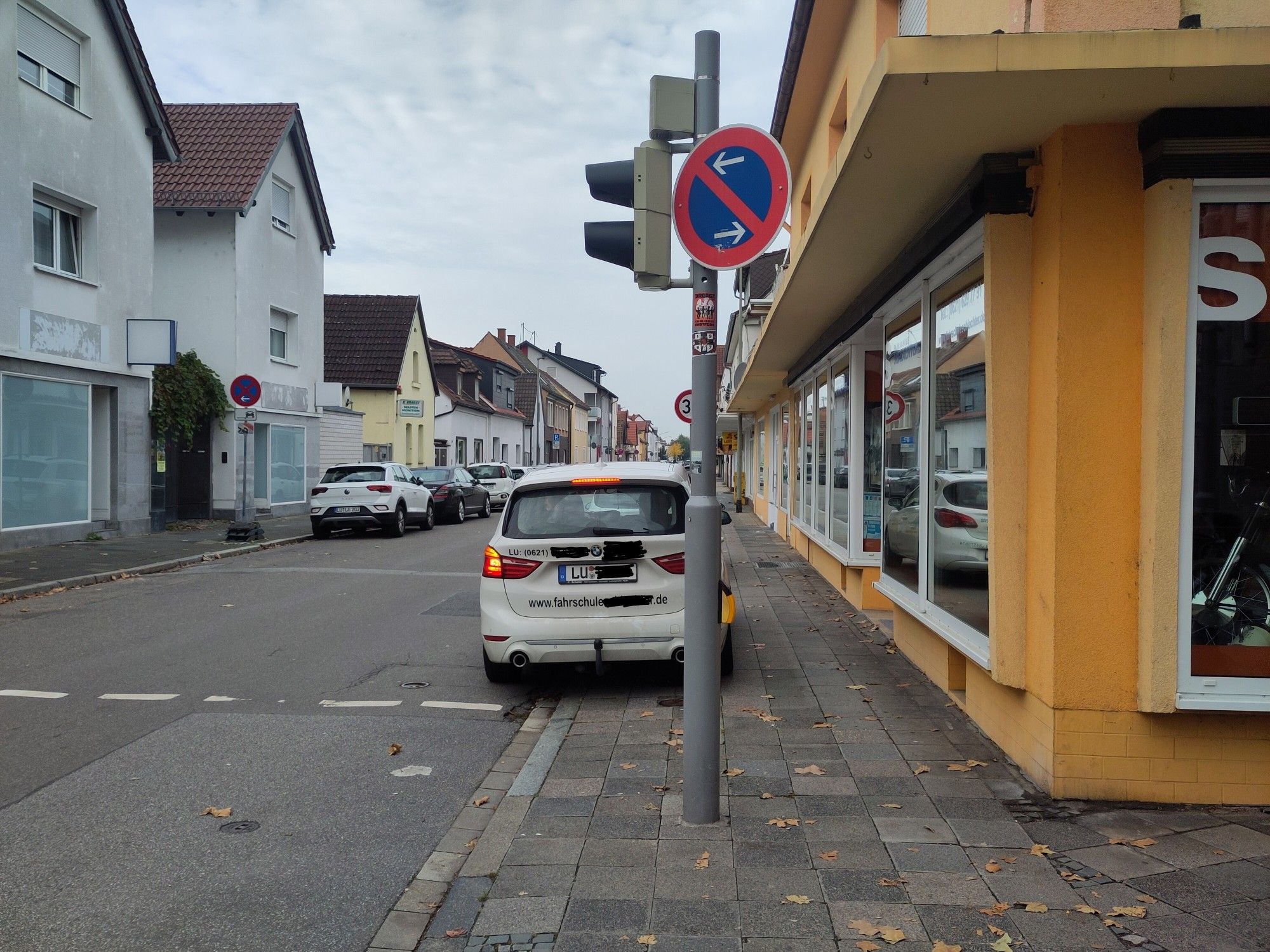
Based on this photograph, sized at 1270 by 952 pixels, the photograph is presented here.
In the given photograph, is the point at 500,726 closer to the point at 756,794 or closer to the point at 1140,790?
the point at 756,794

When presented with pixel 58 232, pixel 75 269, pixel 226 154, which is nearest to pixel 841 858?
pixel 58 232

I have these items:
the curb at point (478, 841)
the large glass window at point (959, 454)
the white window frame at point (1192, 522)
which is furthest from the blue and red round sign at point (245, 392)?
the white window frame at point (1192, 522)

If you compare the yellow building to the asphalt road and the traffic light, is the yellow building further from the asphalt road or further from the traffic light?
the asphalt road

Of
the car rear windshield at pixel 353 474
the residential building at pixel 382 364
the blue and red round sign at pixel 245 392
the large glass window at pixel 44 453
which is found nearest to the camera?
the large glass window at pixel 44 453

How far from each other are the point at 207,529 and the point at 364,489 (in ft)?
11.5

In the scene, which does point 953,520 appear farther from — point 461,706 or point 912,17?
point 912,17

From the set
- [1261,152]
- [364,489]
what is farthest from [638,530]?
[364,489]

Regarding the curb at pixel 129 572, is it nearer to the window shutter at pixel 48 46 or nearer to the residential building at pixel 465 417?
the window shutter at pixel 48 46

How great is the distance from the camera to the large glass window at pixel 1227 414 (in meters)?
4.54

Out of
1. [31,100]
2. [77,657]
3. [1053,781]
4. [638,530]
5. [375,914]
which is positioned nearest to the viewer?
[375,914]

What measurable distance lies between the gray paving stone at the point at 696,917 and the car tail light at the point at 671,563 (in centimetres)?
356

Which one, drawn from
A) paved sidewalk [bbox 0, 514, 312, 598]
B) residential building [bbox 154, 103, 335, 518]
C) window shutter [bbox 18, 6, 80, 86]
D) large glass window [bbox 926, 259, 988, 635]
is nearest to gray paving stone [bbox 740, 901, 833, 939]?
large glass window [bbox 926, 259, 988, 635]

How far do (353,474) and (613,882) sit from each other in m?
18.3

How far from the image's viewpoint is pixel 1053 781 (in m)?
4.73
